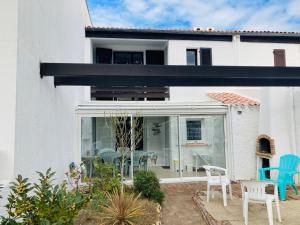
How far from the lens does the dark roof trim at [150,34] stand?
48.6 feet

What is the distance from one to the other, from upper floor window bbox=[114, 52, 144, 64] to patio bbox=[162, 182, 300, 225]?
941 cm

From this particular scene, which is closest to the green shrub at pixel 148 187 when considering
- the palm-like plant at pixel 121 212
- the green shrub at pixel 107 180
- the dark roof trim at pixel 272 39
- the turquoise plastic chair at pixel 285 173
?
the green shrub at pixel 107 180

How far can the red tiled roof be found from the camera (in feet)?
41.0

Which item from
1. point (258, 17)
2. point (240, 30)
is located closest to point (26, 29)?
point (240, 30)

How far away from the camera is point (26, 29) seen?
530 cm

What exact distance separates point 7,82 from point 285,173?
871 cm

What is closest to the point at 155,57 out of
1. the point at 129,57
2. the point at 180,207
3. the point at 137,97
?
the point at 129,57

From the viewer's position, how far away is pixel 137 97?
14180 millimetres

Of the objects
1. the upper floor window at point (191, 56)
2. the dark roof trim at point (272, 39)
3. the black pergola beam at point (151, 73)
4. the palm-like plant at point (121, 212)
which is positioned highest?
the dark roof trim at point (272, 39)

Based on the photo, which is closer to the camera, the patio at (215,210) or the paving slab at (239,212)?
the paving slab at (239,212)

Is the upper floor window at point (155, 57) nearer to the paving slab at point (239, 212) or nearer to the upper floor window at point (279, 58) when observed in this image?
the upper floor window at point (279, 58)

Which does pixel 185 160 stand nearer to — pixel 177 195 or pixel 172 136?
pixel 172 136

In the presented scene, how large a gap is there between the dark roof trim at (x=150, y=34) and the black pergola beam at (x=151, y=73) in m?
7.93

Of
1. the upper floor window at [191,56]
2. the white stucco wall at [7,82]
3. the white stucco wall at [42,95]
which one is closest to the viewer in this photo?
the white stucco wall at [7,82]
